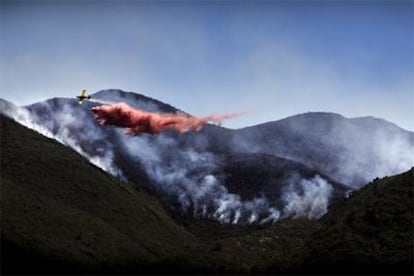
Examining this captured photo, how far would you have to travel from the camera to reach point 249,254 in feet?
204

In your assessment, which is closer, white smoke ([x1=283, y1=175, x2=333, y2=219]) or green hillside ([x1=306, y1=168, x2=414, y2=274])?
green hillside ([x1=306, y1=168, x2=414, y2=274])

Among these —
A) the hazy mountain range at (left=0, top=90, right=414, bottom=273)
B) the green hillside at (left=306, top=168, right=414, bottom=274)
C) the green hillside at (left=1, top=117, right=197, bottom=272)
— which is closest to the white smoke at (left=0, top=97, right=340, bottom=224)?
the hazy mountain range at (left=0, top=90, right=414, bottom=273)

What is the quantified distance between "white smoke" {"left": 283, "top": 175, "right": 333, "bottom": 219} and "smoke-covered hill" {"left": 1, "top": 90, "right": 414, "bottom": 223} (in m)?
0.18

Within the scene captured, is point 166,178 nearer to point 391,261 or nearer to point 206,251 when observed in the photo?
point 206,251

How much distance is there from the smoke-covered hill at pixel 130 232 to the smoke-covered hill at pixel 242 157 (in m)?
27.3

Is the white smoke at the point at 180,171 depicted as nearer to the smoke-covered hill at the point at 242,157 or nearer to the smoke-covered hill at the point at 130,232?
the smoke-covered hill at the point at 242,157

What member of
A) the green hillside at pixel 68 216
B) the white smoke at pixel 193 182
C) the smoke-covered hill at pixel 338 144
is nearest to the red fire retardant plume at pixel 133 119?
the green hillside at pixel 68 216

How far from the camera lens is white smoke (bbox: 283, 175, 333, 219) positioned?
→ 10238 cm

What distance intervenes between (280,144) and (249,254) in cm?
7745

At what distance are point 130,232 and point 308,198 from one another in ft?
167

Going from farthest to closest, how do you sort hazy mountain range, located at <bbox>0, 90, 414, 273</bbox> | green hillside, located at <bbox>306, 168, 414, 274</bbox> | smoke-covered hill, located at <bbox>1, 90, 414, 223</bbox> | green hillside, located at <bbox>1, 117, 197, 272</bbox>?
smoke-covered hill, located at <bbox>1, 90, 414, 223</bbox> < hazy mountain range, located at <bbox>0, 90, 414, 273</bbox> < green hillside, located at <bbox>1, 117, 197, 272</bbox> < green hillside, located at <bbox>306, 168, 414, 274</bbox>

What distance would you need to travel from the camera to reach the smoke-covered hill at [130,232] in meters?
44.8

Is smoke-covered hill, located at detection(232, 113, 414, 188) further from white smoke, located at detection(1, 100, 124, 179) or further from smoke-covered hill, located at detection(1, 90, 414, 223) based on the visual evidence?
white smoke, located at detection(1, 100, 124, 179)

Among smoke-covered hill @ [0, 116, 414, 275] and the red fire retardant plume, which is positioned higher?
the red fire retardant plume
